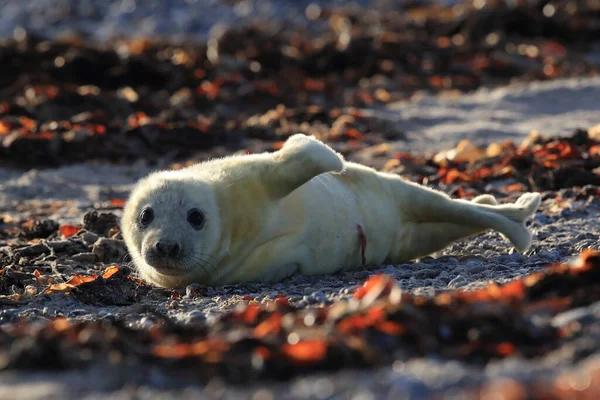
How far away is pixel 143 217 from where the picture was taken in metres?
5.54

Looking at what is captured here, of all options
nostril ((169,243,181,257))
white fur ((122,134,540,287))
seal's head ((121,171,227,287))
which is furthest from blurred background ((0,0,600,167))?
nostril ((169,243,181,257))

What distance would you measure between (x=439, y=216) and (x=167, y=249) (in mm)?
1776

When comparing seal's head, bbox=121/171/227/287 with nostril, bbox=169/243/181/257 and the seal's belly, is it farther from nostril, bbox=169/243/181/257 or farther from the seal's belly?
the seal's belly

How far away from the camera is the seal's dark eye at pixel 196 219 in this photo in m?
5.45

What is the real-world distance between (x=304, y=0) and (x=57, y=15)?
5488mm

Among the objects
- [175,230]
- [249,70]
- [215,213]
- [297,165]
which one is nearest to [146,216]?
[175,230]

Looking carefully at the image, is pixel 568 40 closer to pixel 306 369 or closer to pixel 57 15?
pixel 57 15

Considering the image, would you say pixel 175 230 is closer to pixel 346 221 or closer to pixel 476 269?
pixel 346 221

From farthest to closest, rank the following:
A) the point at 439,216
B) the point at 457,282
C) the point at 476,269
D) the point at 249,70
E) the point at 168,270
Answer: the point at 249,70
the point at 439,216
the point at 168,270
the point at 476,269
the point at 457,282

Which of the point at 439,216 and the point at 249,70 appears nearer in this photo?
the point at 439,216

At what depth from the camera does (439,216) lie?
6246 mm

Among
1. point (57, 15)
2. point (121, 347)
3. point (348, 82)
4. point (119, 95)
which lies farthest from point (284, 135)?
point (57, 15)

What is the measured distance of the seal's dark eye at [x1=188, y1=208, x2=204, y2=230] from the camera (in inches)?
215

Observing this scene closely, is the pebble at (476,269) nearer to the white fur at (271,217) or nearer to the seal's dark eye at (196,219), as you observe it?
the white fur at (271,217)
